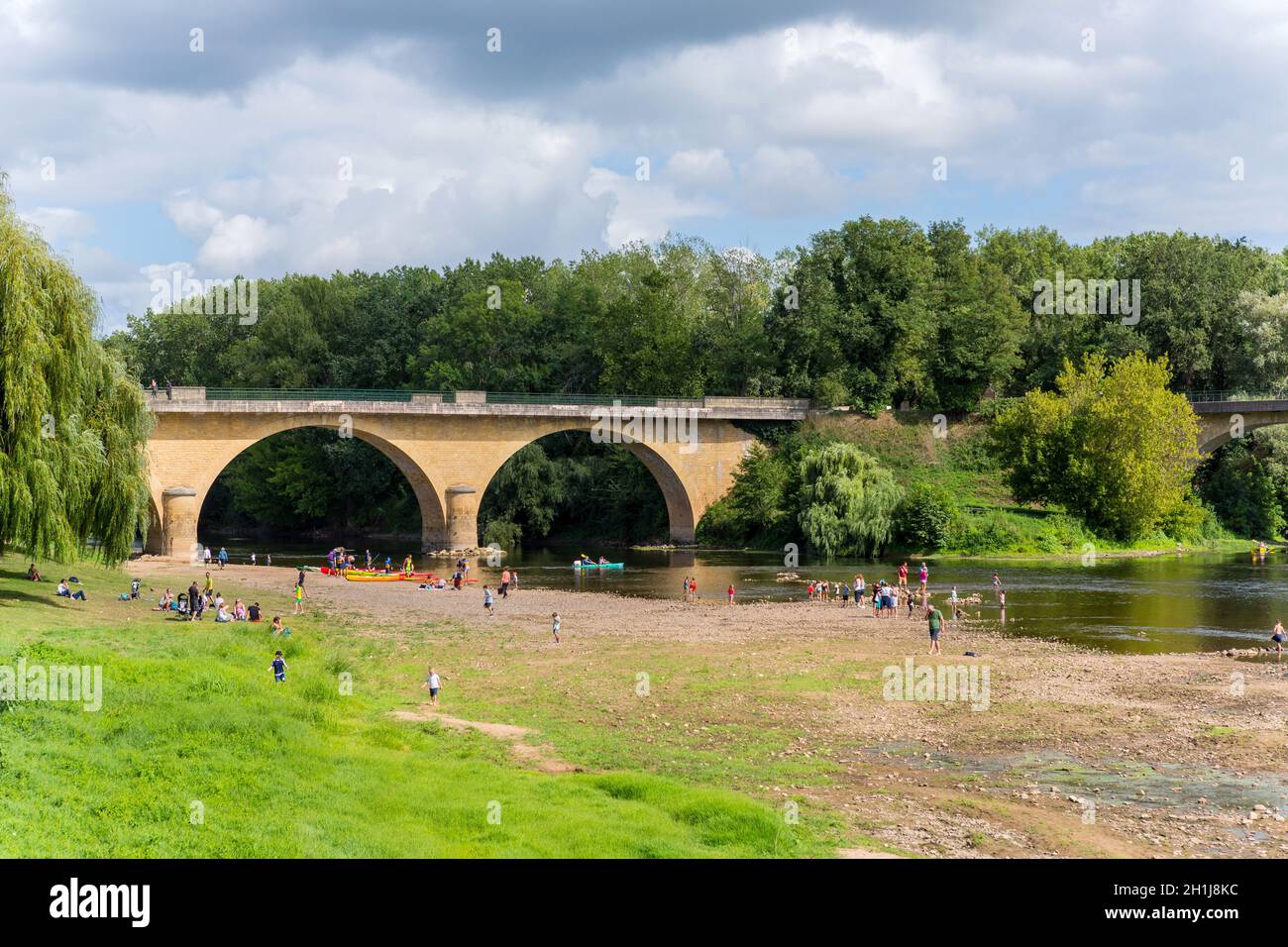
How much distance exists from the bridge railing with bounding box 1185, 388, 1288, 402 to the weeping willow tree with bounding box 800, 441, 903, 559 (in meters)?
21.8

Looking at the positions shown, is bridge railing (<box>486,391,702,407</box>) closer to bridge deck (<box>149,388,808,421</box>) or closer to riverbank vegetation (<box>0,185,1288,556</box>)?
bridge deck (<box>149,388,808,421</box>)

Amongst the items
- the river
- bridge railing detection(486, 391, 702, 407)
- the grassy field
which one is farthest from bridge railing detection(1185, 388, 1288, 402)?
the grassy field

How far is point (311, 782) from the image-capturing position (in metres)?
18.6

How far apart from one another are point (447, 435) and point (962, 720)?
45761 millimetres

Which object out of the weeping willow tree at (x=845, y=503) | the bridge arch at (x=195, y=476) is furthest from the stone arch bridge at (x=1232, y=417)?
the bridge arch at (x=195, y=476)

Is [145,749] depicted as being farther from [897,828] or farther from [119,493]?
[119,493]

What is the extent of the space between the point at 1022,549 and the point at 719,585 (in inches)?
787

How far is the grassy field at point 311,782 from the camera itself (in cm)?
1600

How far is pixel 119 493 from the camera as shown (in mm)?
35688

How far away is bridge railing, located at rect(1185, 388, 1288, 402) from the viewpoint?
74000mm

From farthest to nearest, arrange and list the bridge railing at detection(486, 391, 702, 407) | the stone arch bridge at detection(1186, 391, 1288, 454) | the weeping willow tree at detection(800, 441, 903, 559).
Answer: the stone arch bridge at detection(1186, 391, 1288, 454)
the bridge railing at detection(486, 391, 702, 407)
the weeping willow tree at detection(800, 441, 903, 559)

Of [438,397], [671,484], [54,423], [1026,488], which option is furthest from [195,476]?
[1026,488]
